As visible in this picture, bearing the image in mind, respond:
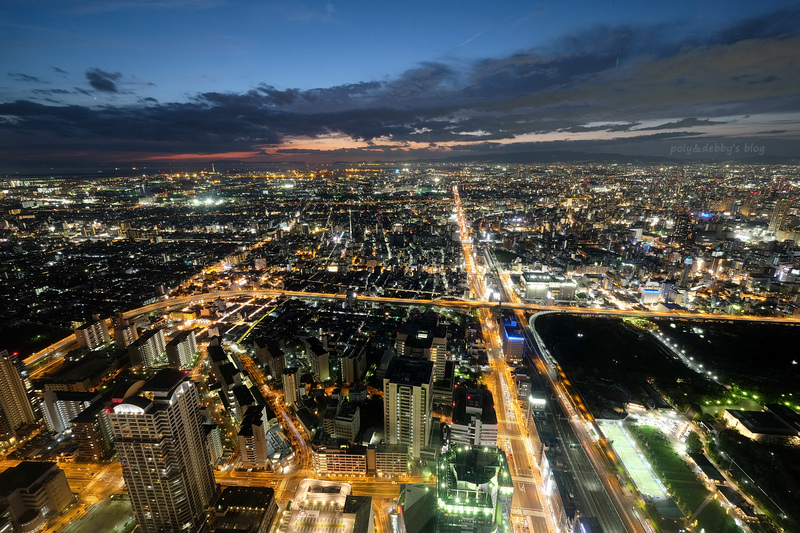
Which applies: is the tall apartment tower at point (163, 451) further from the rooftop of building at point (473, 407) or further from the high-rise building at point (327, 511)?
the rooftop of building at point (473, 407)

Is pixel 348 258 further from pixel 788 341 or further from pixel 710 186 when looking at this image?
pixel 710 186

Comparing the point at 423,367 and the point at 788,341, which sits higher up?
the point at 423,367

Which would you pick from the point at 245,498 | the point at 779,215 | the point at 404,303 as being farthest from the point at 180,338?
the point at 779,215

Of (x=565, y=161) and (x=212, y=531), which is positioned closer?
(x=212, y=531)

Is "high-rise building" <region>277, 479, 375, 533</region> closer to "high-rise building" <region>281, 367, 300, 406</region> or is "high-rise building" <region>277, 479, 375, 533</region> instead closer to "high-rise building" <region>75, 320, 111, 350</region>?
"high-rise building" <region>281, 367, 300, 406</region>

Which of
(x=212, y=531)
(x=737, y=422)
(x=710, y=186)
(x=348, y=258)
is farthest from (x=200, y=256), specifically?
(x=710, y=186)

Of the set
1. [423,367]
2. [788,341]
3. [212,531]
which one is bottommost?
[788,341]
